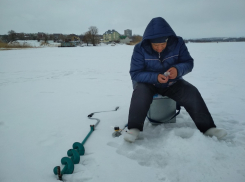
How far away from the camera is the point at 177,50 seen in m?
2.09

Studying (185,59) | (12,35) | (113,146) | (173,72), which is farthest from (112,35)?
(113,146)

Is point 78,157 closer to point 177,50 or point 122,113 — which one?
point 122,113

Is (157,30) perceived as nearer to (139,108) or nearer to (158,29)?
(158,29)

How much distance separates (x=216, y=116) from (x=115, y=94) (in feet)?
6.51

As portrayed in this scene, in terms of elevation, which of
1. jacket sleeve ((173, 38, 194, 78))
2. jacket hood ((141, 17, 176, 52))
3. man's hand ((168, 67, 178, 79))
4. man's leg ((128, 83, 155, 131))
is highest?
jacket hood ((141, 17, 176, 52))

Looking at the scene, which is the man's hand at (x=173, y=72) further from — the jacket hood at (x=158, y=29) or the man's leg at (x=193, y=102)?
the jacket hood at (x=158, y=29)

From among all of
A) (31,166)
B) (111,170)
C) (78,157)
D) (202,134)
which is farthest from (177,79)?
(31,166)

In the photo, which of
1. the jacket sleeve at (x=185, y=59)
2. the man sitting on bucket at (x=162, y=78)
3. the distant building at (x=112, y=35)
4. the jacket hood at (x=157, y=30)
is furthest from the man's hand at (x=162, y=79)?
the distant building at (x=112, y=35)

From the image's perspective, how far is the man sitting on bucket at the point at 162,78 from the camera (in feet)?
5.97

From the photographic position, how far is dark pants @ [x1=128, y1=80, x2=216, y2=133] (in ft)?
5.90

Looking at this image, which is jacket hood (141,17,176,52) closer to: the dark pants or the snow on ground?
the dark pants

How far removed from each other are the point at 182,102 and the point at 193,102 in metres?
0.12

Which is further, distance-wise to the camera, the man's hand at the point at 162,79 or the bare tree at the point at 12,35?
the bare tree at the point at 12,35

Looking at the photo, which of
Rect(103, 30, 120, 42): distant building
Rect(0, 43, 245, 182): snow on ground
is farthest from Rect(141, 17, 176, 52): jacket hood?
Rect(103, 30, 120, 42): distant building
